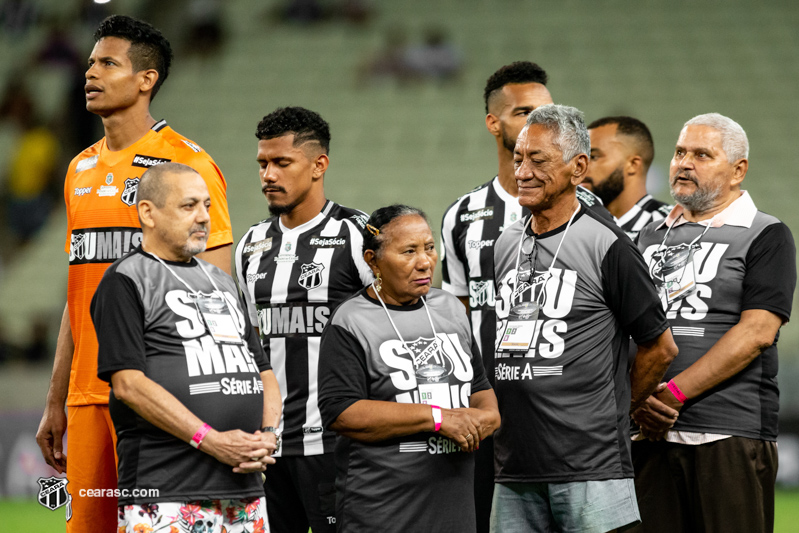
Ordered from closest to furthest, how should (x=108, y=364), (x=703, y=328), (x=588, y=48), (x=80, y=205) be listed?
(x=108, y=364)
(x=80, y=205)
(x=703, y=328)
(x=588, y=48)

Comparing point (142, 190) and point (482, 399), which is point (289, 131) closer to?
point (142, 190)

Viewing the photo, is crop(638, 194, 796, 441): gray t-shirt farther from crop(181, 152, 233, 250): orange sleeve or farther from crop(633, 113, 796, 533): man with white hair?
crop(181, 152, 233, 250): orange sleeve

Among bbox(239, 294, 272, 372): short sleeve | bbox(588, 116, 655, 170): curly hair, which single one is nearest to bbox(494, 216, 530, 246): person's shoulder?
bbox(239, 294, 272, 372): short sleeve

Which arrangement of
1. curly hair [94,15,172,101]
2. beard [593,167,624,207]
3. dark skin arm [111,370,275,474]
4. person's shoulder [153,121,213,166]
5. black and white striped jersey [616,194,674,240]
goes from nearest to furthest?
1. dark skin arm [111,370,275,474]
2. person's shoulder [153,121,213,166]
3. curly hair [94,15,172,101]
4. black and white striped jersey [616,194,674,240]
5. beard [593,167,624,207]

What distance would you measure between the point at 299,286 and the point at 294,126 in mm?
704

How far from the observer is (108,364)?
275cm

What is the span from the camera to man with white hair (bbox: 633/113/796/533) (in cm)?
350

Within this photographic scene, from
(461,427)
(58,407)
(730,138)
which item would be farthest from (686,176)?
(58,407)

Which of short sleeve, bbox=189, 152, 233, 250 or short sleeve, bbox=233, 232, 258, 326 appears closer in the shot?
short sleeve, bbox=189, 152, 233, 250

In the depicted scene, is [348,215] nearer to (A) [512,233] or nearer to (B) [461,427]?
(A) [512,233]

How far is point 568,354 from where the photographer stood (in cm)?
312

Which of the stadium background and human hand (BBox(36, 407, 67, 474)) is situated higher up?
the stadium background

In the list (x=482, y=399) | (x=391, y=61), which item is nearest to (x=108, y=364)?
(x=482, y=399)

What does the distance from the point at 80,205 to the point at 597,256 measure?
1.88 meters
